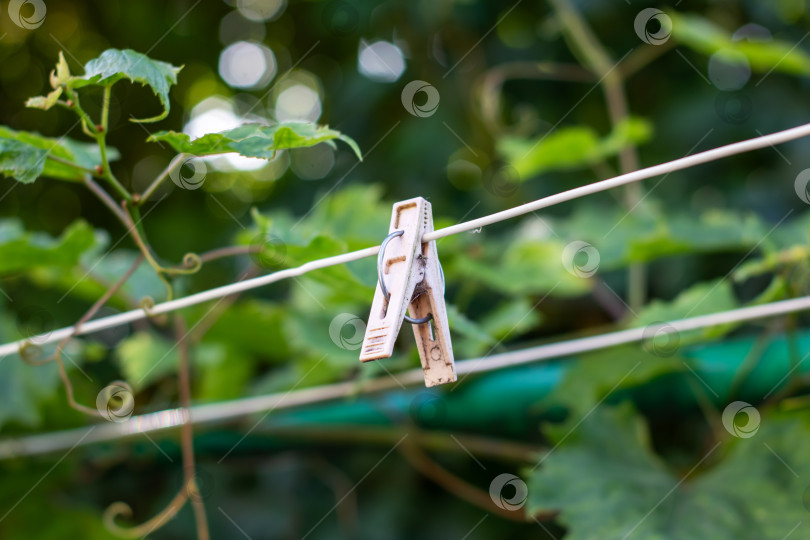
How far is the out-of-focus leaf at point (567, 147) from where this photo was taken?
3.99ft

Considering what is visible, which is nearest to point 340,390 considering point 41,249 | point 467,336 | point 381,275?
point 467,336

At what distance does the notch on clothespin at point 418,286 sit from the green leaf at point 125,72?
0.57ft

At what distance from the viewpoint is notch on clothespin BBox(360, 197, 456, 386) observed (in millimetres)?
478

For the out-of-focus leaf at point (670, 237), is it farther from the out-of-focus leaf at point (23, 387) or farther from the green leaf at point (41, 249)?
the out-of-focus leaf at point (23, 387)

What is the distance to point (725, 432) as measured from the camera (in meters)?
0.91

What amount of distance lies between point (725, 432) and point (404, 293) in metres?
0.60

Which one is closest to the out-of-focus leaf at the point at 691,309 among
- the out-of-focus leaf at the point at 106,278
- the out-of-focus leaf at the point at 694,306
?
the out-of-focus leaf at the point at 694,306

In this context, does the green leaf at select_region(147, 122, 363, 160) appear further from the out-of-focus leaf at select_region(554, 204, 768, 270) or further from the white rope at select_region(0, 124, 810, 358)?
the out-of-focus leaf at select_region(554, 204, 768, 270)

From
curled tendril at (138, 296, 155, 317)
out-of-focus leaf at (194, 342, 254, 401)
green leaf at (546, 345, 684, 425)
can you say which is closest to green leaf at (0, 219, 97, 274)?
curled tendril at (138, 296, 155, 317)

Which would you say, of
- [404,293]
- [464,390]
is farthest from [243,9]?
[404,293]

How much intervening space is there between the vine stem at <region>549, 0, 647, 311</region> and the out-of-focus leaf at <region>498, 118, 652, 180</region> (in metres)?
0.08

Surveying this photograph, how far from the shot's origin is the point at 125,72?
1.72ft

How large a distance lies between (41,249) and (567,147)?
30.0 inches

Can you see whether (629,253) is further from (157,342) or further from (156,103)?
(156,103)
